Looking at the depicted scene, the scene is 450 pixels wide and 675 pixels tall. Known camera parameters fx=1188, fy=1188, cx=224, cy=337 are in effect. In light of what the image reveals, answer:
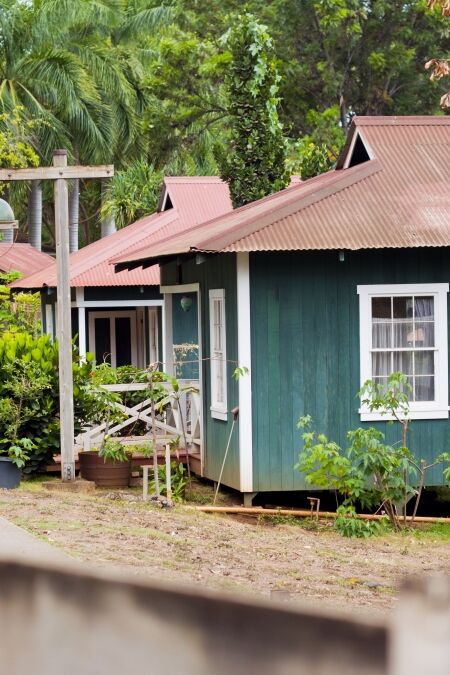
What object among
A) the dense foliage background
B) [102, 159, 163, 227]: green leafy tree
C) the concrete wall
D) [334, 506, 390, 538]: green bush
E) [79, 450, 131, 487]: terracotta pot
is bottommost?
[334, 506, 390, 538]: green bush

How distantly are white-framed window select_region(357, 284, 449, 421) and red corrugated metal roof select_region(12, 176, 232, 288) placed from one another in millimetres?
9532

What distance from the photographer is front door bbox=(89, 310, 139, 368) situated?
27.3 m

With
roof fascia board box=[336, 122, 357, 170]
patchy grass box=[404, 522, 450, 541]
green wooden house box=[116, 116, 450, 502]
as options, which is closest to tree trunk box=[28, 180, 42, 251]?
roof fascia board box=[336, 122, 357, 170]

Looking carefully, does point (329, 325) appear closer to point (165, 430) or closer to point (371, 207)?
point (371, 207)

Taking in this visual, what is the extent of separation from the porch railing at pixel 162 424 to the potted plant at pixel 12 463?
53.2 inches

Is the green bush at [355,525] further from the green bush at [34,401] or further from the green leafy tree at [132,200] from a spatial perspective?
the green leafy tree at [132,200]

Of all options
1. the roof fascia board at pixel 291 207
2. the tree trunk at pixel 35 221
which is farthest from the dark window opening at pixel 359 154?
the tree trunk at pixel 35 221

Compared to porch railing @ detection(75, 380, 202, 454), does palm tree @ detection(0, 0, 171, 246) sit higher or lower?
higher

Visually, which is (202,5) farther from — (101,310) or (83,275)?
(83,275)

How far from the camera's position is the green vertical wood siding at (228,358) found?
46.8ft

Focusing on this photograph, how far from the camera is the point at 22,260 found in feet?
112

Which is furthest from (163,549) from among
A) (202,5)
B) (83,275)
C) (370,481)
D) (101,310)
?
(202,5)

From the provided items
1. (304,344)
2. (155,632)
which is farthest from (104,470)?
(155,632)

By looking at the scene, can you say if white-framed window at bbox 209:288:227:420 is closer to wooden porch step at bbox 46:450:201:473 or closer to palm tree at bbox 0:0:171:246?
wooden porch step at bbox 46:450:201:473
